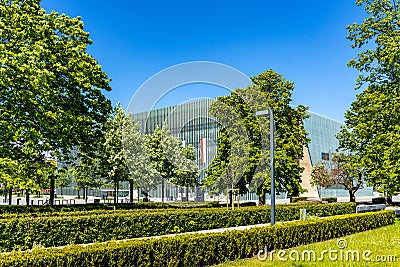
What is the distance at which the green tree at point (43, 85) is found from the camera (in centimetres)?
1572

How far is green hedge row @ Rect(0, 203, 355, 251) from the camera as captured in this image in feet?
39.5

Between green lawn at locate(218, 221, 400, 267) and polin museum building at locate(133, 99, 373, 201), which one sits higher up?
polin museum building at locate(133, 99, 373, 201)

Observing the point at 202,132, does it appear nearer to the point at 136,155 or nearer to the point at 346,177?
the point at 346,177

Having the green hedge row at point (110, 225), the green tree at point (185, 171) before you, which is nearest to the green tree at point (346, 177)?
the green tree at point (185, 171)

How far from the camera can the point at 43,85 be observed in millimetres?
16000

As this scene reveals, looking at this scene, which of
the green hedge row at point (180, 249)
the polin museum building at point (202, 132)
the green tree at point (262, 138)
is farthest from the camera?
the polin museum building at point (202, 132)

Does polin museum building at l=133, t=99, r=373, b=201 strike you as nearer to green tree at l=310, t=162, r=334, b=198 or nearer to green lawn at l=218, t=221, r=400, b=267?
green tree at l=310, t=162, r=334, b=198

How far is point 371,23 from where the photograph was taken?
22688 mm

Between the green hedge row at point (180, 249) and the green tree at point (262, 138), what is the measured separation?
34.0 ft

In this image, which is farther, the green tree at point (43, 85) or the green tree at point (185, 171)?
the green tree at point (185, 171)

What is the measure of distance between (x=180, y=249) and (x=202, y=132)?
150ft

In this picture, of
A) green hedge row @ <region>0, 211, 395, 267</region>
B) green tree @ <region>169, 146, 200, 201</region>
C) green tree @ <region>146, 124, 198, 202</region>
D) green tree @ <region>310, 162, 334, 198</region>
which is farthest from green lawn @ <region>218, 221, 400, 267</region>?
green tree @ <region>310, 162, 334, 198</region>

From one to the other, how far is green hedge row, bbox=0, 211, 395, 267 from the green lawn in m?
0.33

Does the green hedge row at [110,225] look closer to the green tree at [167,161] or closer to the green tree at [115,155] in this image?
the green tree at [115,155]
